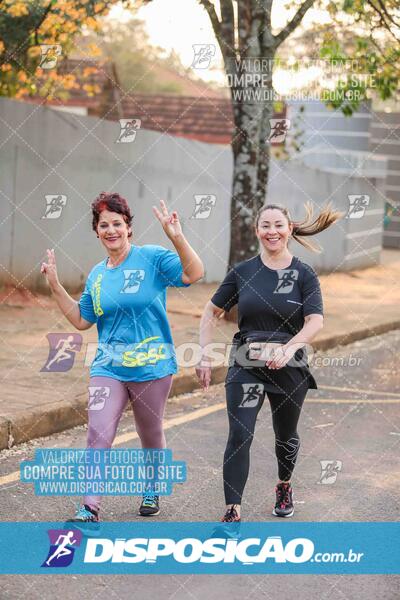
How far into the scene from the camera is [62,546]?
5.63 m

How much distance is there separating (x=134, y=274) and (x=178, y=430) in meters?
2.89

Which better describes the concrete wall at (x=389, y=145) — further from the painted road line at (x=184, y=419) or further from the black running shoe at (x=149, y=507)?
the black running shoe at (x=149, y=507)

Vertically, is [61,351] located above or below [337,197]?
below

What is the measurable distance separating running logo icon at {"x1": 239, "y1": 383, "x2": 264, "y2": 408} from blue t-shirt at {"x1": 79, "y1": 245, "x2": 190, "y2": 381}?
1.45 feet

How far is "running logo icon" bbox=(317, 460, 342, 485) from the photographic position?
7141mm

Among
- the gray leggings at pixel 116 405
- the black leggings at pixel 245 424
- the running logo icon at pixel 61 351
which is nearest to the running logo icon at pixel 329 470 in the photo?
the black leggings at pixel 245 424

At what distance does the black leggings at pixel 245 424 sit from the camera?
589 centimetres

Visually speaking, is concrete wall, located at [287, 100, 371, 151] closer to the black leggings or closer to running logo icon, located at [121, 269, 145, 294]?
the black leggings

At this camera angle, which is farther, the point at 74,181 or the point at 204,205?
the point at 74,181

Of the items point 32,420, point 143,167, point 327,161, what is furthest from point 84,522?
point 327,161

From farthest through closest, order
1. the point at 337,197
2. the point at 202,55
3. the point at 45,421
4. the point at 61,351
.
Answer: the point at 337,197
the point at 202,55
the point at 61,351
the point at 45,421

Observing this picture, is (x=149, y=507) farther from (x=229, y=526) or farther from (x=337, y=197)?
(x=337, y=197)

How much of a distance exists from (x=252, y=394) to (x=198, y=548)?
2.80 ft

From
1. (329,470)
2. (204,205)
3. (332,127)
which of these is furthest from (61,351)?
(332,127)
